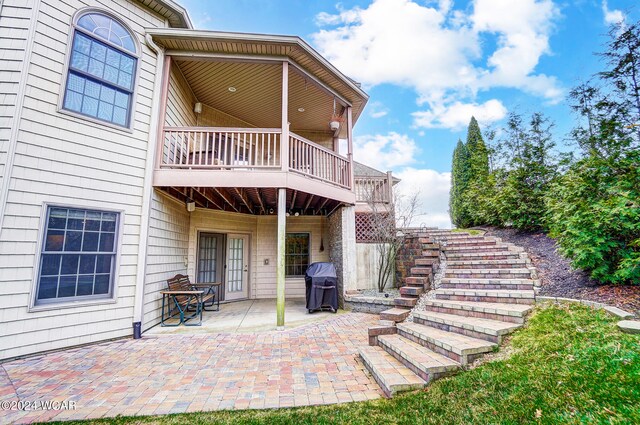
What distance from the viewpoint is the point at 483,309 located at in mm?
3846

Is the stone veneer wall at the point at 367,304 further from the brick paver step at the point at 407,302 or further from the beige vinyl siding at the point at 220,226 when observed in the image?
the beige vinyl siding at the point at 220,226

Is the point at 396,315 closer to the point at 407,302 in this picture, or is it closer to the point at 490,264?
the point at 407,302

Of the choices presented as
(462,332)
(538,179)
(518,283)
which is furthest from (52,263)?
(538,179)

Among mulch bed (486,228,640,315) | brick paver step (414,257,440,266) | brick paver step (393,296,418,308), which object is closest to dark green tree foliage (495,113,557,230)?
mulch bed (486,228,640,315)

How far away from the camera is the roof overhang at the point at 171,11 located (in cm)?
535

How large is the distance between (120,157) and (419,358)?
5.82 m

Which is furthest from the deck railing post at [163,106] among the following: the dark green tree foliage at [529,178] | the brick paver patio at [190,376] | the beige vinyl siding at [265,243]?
the dark green tree foliage at [529,178]

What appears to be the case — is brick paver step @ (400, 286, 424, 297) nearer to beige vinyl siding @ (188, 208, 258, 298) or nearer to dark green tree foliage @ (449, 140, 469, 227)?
beige vinyl siding @ (188, 208, 258, 298)

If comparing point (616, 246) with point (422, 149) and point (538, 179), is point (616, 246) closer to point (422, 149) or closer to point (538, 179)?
point (538, 179)

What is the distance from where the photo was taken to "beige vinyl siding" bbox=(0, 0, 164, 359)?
3.80m

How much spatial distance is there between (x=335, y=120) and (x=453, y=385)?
20.7 ft

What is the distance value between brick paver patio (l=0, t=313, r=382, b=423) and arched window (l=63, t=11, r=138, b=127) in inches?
156

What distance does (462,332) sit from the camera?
356cm

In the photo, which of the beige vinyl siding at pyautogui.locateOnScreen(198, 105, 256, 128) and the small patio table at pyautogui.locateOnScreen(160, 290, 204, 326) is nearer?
the small patio table at pyautogui.locateOnScreen(160, 290, 204, 326)
